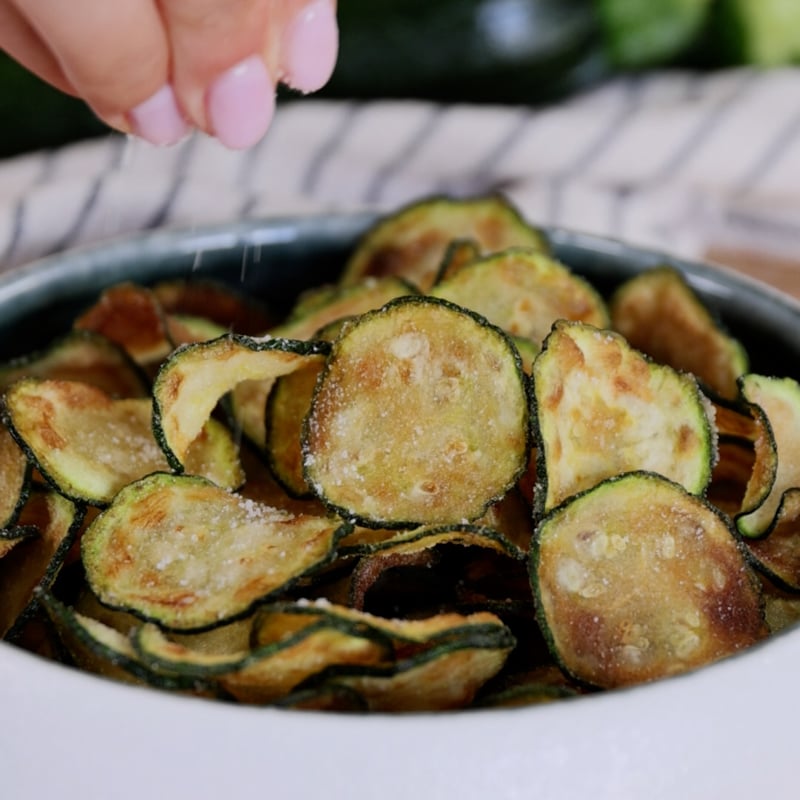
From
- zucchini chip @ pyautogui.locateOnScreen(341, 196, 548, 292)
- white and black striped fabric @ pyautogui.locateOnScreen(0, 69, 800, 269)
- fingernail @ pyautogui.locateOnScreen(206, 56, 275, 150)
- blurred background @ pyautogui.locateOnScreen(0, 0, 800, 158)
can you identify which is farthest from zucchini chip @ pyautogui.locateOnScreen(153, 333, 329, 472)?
blurred background @ pyautogui.locateOnScreen(0, 0, 800, 158)

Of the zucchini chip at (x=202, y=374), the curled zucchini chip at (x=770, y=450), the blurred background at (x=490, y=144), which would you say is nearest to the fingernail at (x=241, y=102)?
the zucchini chip at (x=202, y=374)

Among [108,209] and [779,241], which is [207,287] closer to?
[108,209]

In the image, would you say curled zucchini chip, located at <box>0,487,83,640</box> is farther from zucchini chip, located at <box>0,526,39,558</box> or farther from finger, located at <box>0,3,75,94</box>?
finger, located at <box>0,3,75,94</box>

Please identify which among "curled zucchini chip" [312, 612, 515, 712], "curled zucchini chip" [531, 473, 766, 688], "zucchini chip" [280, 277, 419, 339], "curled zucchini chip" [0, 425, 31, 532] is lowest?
"curled zucchini chip" [531, 473, 766, 688]

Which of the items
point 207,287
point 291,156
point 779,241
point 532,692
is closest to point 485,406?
point 532,692

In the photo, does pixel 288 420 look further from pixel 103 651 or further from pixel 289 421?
pixel 103 651

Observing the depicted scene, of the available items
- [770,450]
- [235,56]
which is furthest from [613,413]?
[235,56]

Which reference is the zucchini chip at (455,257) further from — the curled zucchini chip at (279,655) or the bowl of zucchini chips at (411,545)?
the curled zucchini chip at (279,655)
